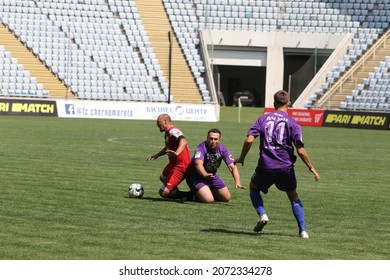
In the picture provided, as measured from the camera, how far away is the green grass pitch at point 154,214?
39.2ft

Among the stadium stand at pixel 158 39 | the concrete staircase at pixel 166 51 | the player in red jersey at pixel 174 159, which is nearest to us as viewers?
the player in red jersey at pixel 174 159

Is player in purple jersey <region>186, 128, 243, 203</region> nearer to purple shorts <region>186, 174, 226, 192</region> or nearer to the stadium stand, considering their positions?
purple shorts <region>186, 174, 226, 192</region>

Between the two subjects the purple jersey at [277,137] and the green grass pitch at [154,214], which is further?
the purple jersey at [277,137]

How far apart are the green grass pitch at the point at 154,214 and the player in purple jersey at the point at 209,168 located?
0.38 metres

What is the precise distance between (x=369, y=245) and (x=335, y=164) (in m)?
16.5

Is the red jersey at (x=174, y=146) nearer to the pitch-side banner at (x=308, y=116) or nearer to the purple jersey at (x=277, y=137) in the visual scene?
the purple jersey at (x=277, y=137)

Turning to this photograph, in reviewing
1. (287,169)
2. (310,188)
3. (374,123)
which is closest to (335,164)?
(310,188)

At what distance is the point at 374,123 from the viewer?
57281 millimetres

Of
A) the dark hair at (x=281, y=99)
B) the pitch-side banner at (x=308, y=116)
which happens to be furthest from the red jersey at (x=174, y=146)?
the pitch-side banner at (x=308, y=116)

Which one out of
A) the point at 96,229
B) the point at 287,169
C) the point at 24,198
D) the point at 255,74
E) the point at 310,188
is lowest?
the point at 255,74

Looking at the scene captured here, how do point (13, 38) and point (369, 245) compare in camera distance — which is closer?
point (369, 245)

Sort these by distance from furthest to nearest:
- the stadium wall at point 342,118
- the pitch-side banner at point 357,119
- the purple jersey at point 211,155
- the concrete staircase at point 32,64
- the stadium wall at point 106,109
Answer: the concrete staircase at point 32,64
the stadium wall at point 342,118
the pitch-side banner at point 357,119
the stadium wall at point 106,109
the purple jersey at point 211,155

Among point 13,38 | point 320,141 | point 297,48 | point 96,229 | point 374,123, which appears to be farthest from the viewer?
point 297,48

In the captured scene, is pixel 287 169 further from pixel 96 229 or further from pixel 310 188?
pixel 310 188
